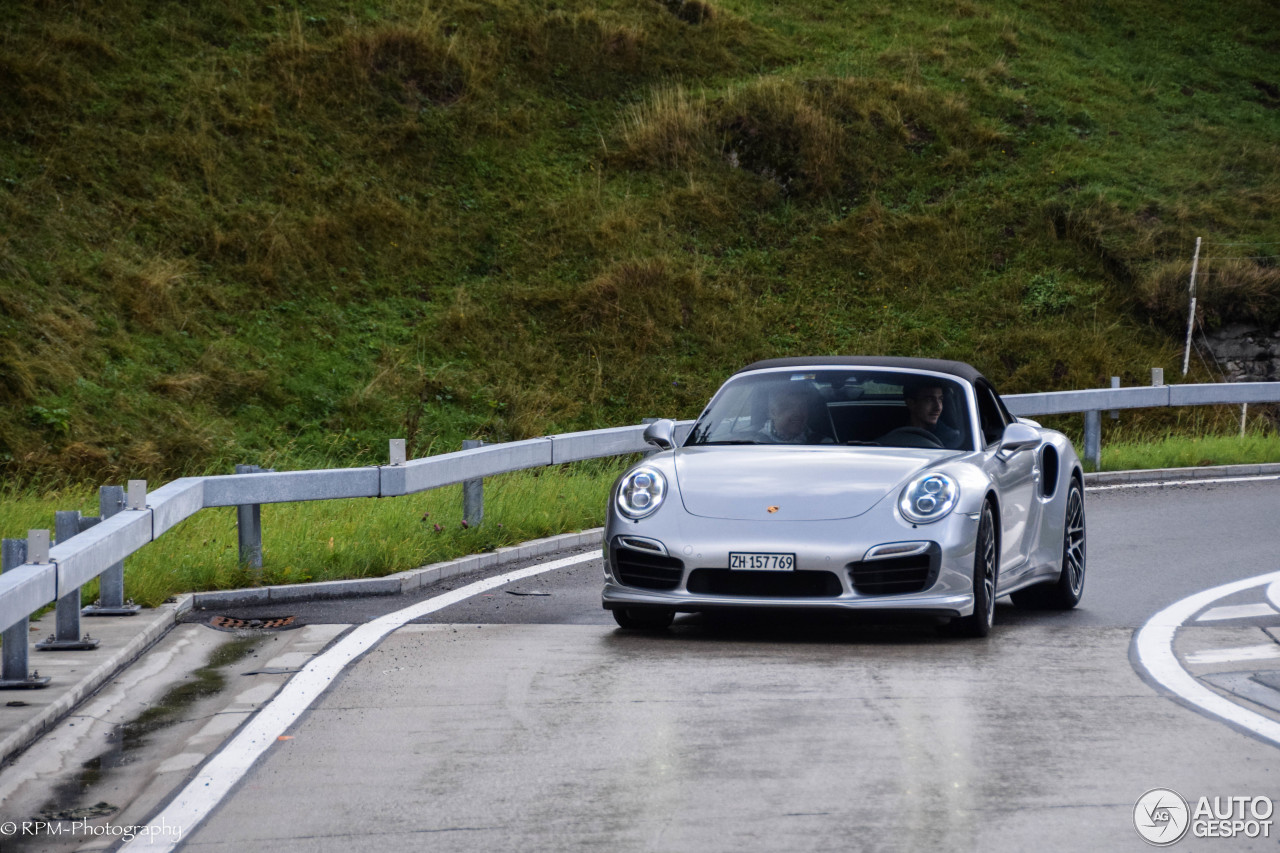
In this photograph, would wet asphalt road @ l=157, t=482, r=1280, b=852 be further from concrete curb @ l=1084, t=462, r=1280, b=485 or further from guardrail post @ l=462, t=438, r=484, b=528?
concrete curb @ l=1084, t=462, r=1280, b=485

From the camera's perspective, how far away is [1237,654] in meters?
7.77

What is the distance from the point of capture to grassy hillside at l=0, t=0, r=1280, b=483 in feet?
72.3

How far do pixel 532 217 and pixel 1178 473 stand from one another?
14.1m

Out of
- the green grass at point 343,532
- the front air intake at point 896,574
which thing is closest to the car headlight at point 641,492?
the front air intake at point 896,574

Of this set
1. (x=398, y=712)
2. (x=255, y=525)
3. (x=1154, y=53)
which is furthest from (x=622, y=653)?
(x=1154, y=53)

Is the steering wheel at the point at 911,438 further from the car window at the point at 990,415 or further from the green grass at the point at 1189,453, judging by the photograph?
the green grass at the point at 1189,453

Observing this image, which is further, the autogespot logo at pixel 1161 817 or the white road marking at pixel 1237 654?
the white road marking at pixel 1237 654

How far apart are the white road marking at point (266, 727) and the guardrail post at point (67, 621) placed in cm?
107

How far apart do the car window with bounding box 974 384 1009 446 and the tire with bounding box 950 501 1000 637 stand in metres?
0.98

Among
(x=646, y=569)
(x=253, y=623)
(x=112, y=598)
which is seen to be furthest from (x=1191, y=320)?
(x=112, y=598)

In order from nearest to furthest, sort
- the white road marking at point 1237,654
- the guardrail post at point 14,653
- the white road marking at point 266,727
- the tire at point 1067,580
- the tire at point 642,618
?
the white road marking at point 266,727
the guardrail post at point 14,653
the white road marking at point 1237,654
the tire at point 642,618
the tire at point 1067,580

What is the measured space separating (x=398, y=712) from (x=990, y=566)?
3.27 meters

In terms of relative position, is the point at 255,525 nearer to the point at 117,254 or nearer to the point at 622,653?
the point at 622,653

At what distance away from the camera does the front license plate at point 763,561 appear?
777 cm
